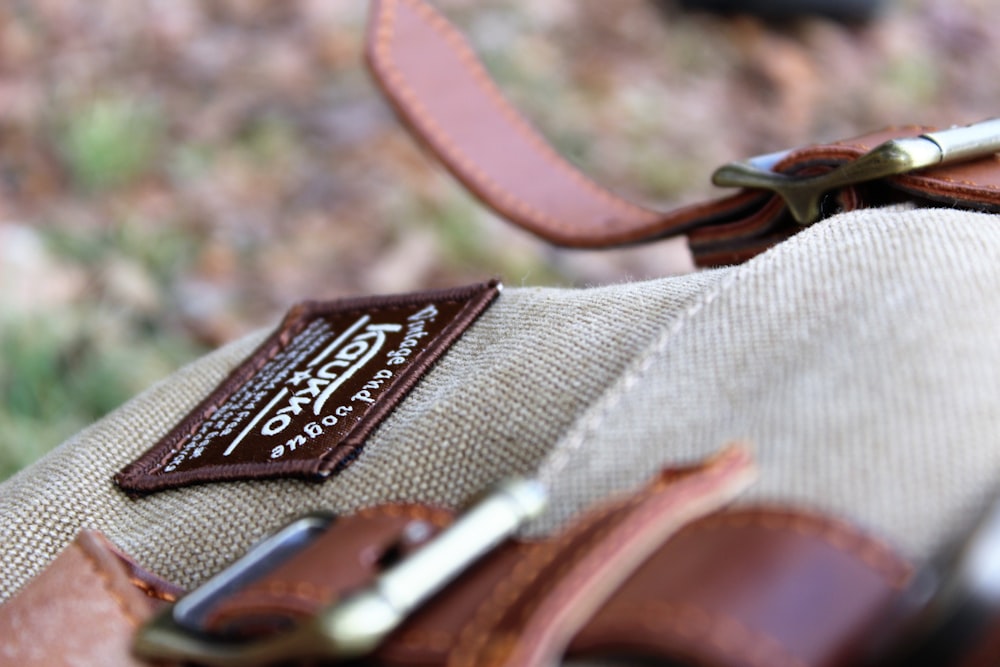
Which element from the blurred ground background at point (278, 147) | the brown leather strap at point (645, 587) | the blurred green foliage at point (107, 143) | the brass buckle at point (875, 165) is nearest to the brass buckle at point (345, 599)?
the brown leather strap at point (645, 587)

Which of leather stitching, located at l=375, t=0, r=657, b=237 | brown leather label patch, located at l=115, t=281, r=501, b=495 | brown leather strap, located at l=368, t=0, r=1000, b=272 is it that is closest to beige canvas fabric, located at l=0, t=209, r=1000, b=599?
brown leather label patch, located at l=115, t=281, r=501, b=495

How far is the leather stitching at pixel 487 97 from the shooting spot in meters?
1.13

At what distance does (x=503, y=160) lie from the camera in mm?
1174

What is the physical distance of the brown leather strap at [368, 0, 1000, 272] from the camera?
937mm

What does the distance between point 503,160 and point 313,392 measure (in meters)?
0.53

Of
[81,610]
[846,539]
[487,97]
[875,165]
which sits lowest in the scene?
[81,610]

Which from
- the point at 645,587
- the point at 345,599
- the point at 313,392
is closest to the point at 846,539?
the point at 645,587

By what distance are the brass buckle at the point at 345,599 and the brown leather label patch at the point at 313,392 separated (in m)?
0.10

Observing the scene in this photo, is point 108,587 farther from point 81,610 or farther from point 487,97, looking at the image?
point 487,97

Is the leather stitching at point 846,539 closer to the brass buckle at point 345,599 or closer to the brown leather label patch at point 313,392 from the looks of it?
the brass buckle at point 345,599

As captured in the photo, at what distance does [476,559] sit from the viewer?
0.49 m

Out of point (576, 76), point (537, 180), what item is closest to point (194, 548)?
point (537, 180)

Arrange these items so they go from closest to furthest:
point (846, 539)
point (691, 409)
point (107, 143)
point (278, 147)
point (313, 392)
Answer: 1. point (846, 539)
2. point (691, 409)
3. point (313, 392)
4. point (107, 143)
5. point (278, 147)

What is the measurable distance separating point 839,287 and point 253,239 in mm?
1226
